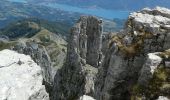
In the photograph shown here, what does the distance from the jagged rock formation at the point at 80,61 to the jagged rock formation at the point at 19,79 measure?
97.4 meters

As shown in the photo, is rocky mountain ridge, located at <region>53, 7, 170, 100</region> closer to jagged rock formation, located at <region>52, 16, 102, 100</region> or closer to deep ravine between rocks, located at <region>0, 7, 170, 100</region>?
deep ravine between rocks, located at <region>0, 7, 170, 100</region>

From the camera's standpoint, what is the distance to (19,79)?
34438 millimetres

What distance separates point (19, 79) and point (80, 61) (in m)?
121

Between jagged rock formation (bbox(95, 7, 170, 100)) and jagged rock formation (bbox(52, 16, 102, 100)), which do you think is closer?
jagged rock formation (bbox(95, 7, 170, 100))

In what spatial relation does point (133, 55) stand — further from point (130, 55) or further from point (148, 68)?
point (148, 68)

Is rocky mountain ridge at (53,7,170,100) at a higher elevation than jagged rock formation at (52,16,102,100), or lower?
higher

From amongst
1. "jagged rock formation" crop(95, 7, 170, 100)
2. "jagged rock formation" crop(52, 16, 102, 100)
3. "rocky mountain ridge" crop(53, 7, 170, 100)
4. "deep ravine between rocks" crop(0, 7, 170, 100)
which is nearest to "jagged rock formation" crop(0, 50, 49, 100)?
"deep ravine between rocks" crop(0, 7, 170, 100)

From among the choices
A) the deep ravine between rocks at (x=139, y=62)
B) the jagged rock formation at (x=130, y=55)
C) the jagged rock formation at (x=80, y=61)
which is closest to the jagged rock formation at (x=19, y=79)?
the deep ravine between rocks at (x=139, y=62)

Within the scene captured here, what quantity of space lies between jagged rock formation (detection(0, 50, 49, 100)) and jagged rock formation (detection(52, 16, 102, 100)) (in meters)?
97.4

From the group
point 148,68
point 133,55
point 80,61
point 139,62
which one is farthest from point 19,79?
point 80,61

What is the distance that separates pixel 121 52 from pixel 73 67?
112 m

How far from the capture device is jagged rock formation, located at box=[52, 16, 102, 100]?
148000mm

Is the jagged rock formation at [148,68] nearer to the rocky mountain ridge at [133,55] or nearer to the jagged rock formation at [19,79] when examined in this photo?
the rocky mountain ridge at [133,55]

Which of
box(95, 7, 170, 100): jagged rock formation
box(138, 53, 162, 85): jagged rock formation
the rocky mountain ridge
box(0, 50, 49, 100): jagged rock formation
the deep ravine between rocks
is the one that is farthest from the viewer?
box(95, 7, 170, 100): jagged rock formation
